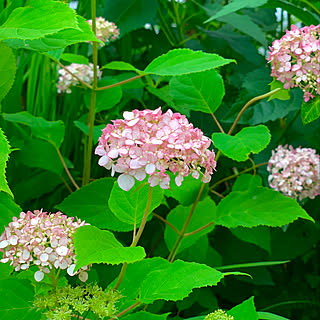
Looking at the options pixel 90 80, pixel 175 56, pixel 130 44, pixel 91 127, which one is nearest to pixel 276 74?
pixel 175 56

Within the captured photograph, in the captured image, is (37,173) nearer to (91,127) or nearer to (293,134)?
(91,127)

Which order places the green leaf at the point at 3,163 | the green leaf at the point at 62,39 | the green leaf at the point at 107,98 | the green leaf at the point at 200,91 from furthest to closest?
the green leaf at the point at 107,98, the green leaf at the point at 200,91, the green leaf at the point at 62,39, the green leaf at the point at 3,163

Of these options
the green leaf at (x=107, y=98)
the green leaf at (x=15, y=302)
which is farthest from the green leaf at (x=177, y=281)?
the green leaf at (x=107, y=98)

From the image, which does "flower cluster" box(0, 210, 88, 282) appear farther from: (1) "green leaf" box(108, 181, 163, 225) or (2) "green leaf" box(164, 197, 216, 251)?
(2) "green leaf" box(164, 197, 216, 251)

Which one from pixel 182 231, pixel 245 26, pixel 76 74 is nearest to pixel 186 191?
pixel 182 231

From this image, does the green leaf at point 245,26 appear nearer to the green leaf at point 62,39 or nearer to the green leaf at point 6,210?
the green leaf at point 62,39

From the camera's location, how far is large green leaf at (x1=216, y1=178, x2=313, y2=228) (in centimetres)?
65

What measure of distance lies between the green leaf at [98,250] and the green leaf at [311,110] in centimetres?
38

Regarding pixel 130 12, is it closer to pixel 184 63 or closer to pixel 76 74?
pixel 76 74

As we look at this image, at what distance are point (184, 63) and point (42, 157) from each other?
328 millimetres

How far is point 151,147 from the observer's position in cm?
44

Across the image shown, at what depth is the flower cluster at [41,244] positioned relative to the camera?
0.45 m

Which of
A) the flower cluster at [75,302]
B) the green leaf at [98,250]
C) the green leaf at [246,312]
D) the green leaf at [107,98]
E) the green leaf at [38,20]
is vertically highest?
the green leaf at [38,20]

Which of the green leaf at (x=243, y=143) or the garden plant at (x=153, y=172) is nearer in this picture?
the garden plant at (x=153, y=172)
